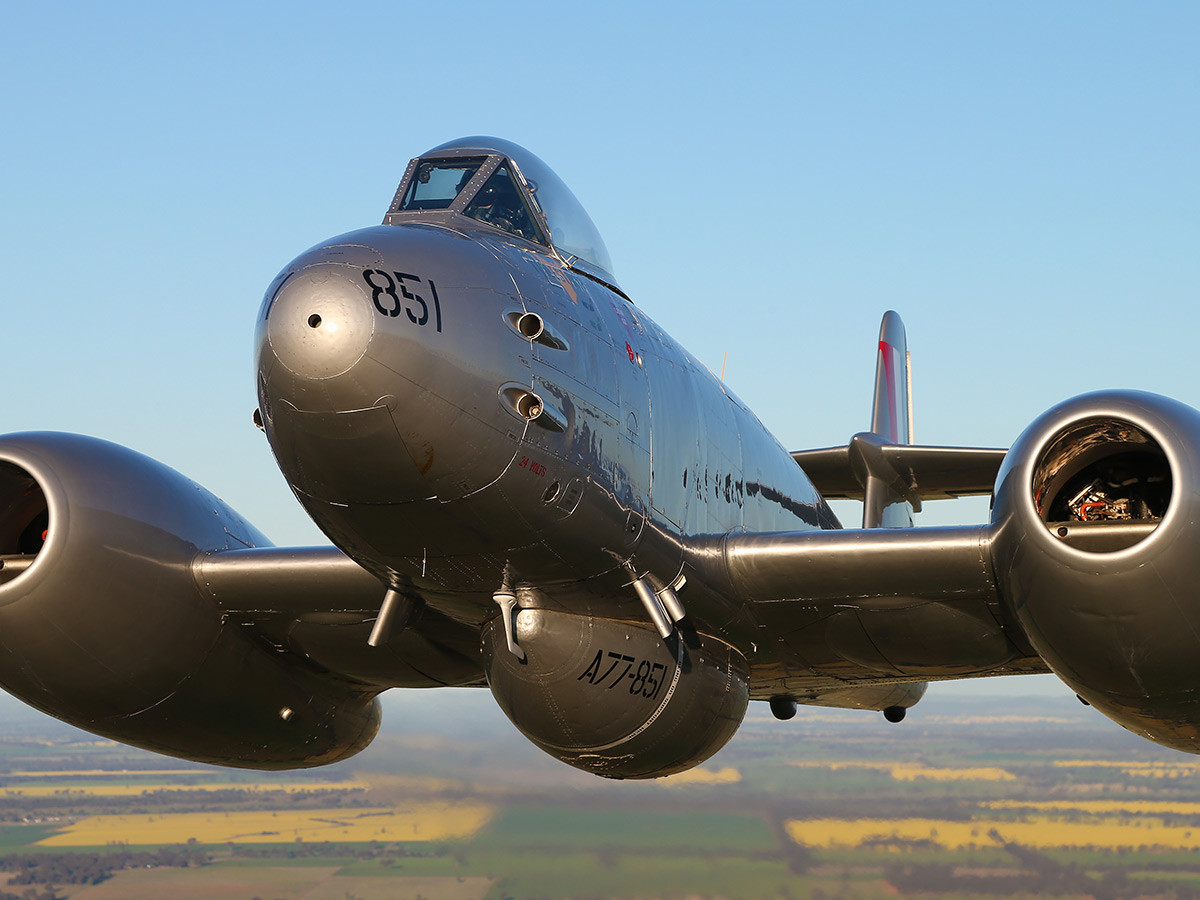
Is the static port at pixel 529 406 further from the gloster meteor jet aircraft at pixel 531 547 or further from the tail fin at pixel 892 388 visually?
the tail fin at pixel 892 388

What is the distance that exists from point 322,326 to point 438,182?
76.9 inches

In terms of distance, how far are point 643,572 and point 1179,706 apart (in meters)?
3.10

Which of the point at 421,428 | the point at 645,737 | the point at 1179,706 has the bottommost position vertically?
the point at 645,737

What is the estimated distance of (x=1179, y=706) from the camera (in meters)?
7.28

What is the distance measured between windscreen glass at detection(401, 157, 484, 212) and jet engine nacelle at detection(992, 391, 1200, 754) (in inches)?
138

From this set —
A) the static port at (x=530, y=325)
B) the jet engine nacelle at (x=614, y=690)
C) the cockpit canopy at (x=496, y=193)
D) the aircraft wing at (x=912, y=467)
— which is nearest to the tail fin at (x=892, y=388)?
the aircraft wing at (x=912, y=467)

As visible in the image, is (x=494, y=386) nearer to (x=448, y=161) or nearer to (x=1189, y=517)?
(x=448, y=161)

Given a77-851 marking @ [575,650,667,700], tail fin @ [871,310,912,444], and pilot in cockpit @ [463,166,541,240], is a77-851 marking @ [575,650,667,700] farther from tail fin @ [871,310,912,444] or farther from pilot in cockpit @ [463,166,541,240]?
tail fin @ [871,310,912,444]

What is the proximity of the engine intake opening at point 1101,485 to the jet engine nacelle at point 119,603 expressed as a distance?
585 centimetres

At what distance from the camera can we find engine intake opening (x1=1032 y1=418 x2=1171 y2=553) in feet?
22.6

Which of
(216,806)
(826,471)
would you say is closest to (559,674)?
(826,471)

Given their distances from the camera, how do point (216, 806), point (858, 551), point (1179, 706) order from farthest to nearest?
point (216, 806) → point (858, 551) → point (1179, 706)

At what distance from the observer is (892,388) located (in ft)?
60.8

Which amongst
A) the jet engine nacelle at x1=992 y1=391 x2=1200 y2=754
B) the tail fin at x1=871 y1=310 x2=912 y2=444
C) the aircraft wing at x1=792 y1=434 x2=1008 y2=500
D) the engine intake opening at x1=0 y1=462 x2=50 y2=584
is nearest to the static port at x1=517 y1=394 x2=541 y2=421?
the jet engine nacelle at x1=992 y1=391 x2=1200 y2=754
